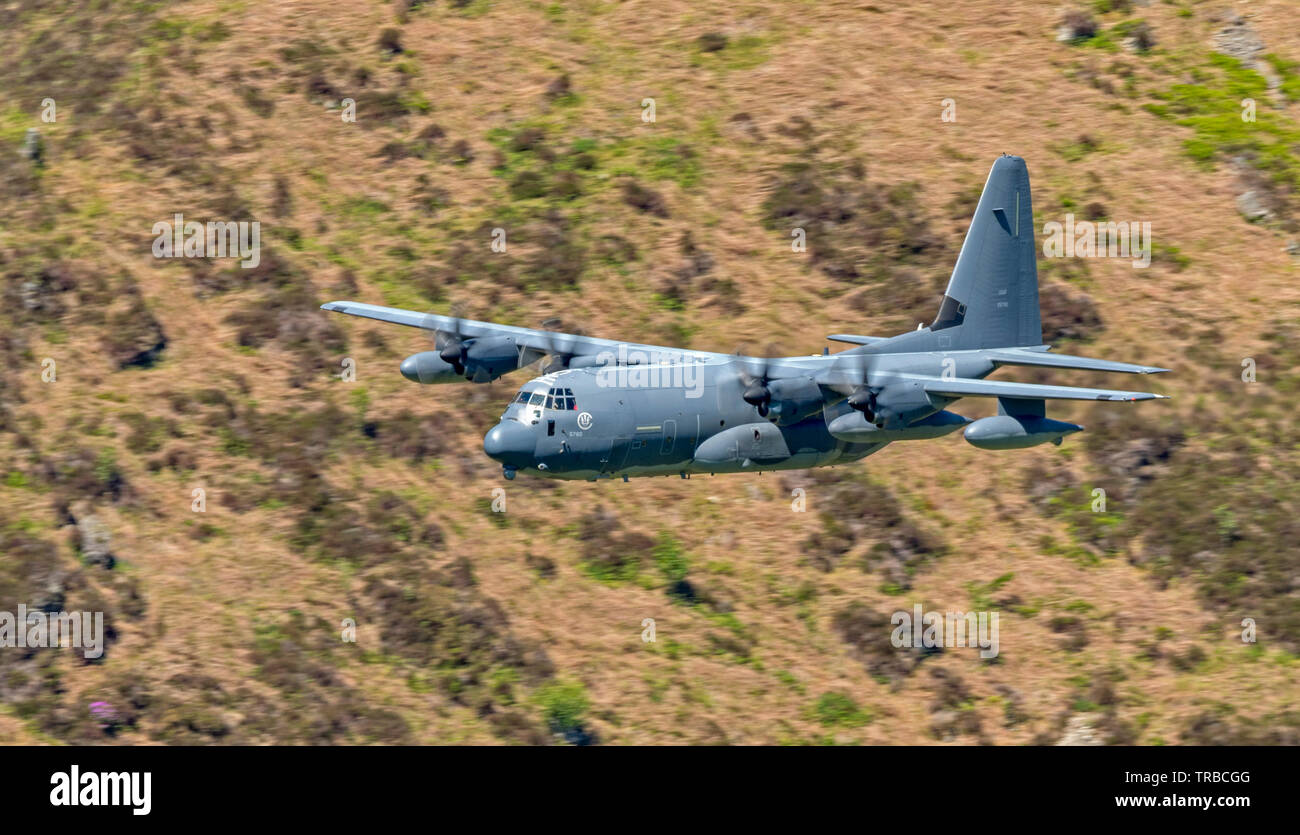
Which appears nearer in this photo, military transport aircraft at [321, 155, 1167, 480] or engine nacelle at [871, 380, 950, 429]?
military transport aircraft at [321, 155, 1167, 480]

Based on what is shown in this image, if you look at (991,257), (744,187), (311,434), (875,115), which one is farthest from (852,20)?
(311,434)

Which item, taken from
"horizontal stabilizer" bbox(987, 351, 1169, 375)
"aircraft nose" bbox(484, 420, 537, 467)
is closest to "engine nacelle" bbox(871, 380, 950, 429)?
"horizontal stabilizer" bbox(987, 351, 1169, 375)

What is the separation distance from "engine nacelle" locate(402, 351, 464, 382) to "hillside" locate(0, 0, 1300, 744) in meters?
7.93

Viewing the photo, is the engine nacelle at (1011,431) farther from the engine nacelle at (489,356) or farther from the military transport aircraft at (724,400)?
the engine nacelle at (489,356)

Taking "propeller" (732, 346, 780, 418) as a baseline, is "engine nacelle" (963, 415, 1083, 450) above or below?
below

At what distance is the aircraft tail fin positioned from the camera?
1629 inches

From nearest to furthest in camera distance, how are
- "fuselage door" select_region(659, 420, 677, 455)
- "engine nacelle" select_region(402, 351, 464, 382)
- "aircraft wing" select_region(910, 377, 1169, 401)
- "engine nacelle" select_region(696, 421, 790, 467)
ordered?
"aircraft wing" select_region(910, 377, 1169, 401), "fuselage door" select_region(659, 420, 677, 455), "engine nacelle" select_region(696, 421, 790, 467), "engine nacelle" select_region(402, 351, 464, 382)

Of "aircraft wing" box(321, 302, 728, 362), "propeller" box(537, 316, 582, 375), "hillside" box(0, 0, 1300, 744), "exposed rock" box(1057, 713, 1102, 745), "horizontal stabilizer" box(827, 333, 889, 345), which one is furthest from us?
"hillside" box(0, 0, 1300, 744)

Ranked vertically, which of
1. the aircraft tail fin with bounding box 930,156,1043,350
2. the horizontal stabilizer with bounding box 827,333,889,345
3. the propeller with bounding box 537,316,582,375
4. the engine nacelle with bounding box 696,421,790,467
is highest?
the aircraft tail fin with bounding box 930,156,1043,350

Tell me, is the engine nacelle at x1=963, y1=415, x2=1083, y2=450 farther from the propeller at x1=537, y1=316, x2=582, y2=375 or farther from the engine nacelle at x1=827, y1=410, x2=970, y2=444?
the propeller at x1=537, y1=316, x2=582, y2=375

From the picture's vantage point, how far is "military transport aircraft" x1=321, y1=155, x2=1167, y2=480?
117 ft

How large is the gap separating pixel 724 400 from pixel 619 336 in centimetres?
1483

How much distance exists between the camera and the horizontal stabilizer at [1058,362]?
36.7 meters

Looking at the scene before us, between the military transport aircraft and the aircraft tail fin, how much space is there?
3.30 feet
